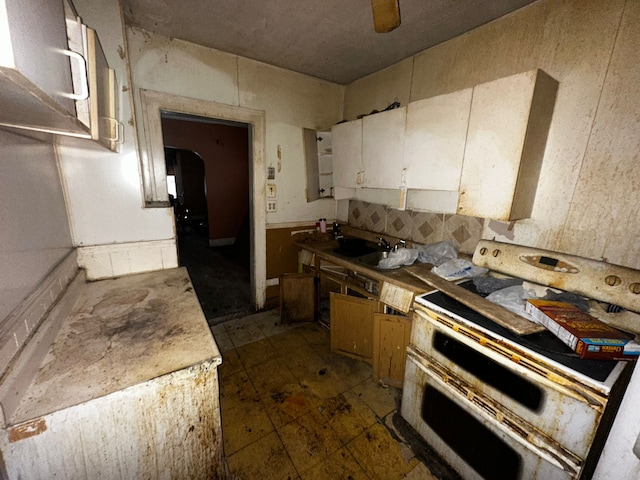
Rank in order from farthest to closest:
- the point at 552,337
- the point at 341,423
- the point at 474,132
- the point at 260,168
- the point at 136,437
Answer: the point at 260,168
the point at 341,423
the point at 474,132
the point at 552,337
the point at 136,437

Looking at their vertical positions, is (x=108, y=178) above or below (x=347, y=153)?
below

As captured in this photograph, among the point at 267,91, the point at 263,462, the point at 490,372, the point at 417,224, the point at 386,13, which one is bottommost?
the point at 263,462

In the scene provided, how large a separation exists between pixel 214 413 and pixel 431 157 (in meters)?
2.04

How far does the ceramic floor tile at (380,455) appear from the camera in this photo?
144 centimetres

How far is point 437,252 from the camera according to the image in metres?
2.12

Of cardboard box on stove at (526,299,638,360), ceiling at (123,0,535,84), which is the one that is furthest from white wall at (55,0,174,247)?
cardboard box on stove at (526,299,638,360)

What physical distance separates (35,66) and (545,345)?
1851 millimetres

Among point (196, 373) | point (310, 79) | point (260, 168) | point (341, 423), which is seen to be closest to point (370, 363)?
point (341, 423)

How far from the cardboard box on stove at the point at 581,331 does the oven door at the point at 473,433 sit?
409mm

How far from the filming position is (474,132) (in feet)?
5.29

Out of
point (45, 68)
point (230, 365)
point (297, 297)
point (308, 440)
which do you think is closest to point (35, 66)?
point (45, 68)

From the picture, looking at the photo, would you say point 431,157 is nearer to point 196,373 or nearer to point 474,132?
point 474,132

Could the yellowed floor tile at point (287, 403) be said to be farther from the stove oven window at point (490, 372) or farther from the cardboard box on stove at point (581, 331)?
the cardboard box on stove at point (581, 331)

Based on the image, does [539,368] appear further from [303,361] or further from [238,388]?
[238,388]
